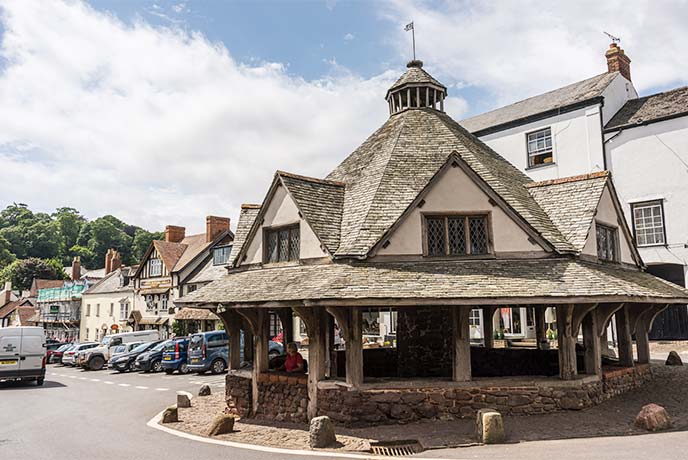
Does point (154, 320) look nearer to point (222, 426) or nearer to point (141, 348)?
point (141, 348)

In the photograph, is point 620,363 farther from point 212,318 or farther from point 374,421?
point 212,318

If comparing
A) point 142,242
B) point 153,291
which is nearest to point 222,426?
point 153,291

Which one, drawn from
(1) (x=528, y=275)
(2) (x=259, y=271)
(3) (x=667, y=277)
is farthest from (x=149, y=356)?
(3) (x=667, y=277)

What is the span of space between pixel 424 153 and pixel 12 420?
42.4 ft

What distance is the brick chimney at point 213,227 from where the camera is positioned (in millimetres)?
43531

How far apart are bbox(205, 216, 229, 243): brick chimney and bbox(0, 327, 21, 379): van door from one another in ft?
73.9

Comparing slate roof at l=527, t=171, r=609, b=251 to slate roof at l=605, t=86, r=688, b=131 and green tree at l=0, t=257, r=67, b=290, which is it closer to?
slate roof at l=605, t=86, r=688, b=131

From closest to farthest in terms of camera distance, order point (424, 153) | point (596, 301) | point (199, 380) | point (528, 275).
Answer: point (596, 301) → point (528, 275) → point (424, 153) → point (199, 380)

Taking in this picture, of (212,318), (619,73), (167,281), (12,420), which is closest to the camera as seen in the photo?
(12,420)

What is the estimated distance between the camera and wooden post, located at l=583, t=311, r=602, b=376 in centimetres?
1204

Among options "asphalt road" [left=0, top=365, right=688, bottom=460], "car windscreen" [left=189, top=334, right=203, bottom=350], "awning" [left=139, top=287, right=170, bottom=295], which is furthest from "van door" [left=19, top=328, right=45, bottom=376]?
"awning" [left=139, top=287, right=170, bottom=295]

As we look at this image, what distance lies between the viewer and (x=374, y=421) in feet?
35.7

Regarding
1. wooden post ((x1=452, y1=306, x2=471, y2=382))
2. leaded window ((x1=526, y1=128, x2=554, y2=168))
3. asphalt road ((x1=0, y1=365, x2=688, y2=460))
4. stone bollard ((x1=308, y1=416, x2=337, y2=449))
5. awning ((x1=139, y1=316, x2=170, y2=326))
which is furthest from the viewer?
awning ((x1=139, y1=316, x2=170, y2=326))

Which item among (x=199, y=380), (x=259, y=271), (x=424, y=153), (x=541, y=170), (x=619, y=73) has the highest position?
(x=619, y=73)
